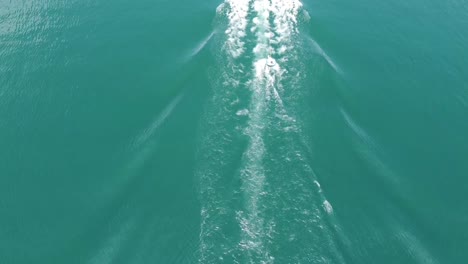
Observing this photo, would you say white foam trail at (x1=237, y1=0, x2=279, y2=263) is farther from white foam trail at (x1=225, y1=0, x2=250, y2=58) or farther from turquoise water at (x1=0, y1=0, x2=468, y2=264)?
white foam trail at (x1=225, y1=0, x2=250, y2=58)

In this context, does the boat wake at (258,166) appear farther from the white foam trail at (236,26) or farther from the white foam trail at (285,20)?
the white foam trail at (285,20)

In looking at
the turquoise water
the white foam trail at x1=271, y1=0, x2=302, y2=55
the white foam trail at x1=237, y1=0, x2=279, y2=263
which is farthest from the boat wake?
the white foam trail at x1=271, y1=0, x2=302, y2=55

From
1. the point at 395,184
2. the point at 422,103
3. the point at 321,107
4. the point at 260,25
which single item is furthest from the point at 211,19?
the point at 395,184

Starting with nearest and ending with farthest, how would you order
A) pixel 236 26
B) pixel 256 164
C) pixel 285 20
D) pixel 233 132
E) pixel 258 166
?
pixel 258 166 → pixel 256 164 → pixel 233 132 → pixel 236 26 → pixel 285 20

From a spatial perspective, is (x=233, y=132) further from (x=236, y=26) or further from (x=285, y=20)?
(x=285, y=20)

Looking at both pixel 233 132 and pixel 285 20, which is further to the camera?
Result: pixel 285 20

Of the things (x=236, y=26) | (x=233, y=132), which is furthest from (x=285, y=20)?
(x=233, y=132)

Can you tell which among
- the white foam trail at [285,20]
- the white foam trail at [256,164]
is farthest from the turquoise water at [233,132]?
the white foam trail at [285,20]
